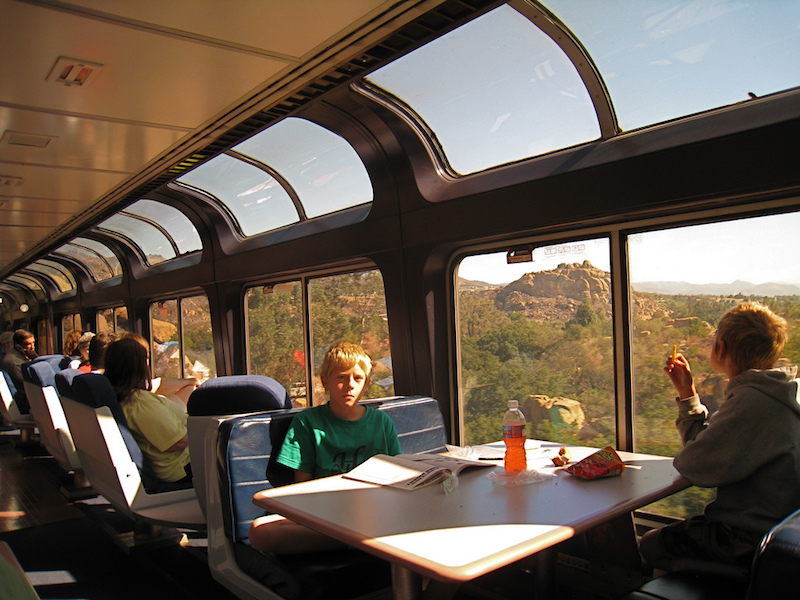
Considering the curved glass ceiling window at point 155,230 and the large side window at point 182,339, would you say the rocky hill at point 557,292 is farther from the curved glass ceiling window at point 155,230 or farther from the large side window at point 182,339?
the curved glass ceiling window at point 155,230

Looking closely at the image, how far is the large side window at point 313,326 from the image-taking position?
494 centimetres

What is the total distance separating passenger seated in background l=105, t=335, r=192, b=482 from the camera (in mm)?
3729

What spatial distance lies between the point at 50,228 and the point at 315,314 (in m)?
3.36

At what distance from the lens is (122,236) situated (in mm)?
8805

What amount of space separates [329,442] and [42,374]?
390cm

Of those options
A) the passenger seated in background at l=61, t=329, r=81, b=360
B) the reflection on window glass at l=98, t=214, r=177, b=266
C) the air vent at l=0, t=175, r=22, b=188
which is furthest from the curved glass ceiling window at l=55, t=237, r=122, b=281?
the air vent at l=0, t=175, r=22, b=188

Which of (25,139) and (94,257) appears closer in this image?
(25,139)

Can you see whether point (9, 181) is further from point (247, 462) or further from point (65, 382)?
point (247, 462)

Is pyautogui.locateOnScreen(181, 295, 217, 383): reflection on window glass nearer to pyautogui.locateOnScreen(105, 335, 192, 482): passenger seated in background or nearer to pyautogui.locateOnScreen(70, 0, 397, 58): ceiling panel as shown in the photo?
pyautogui.locateOnScreen(105, 335, 192, 482): passenger seated in background

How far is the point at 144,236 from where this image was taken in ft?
27.8

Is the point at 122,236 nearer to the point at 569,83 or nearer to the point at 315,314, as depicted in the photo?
the point at 315,314

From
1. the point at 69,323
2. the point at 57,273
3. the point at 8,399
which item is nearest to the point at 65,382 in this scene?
the point at 8,399

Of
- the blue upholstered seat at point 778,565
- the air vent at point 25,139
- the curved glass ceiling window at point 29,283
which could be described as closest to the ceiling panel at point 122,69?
the air vent at point 25,139

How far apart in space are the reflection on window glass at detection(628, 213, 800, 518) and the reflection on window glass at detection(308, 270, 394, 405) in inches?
74.2
